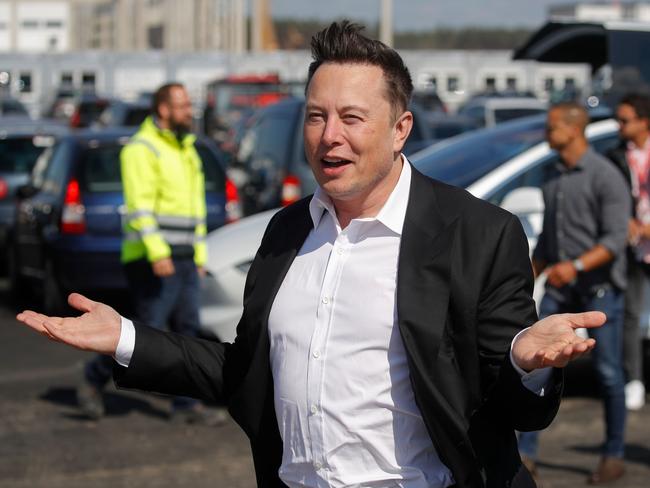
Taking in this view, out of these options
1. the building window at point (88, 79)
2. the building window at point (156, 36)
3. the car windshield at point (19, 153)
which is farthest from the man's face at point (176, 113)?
the building window at point (156, 36)

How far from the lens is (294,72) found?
58.1 m

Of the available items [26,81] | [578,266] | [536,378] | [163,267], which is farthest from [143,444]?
[26,81]

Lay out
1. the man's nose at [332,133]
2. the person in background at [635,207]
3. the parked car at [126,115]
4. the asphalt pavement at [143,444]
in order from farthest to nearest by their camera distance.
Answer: the parked car at [126,115] < the person in background at [635,207] < the asphalt pavement at [143,444] < the man's nose at [332,133]

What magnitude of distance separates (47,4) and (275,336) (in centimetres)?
9845

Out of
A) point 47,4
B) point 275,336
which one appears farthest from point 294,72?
point 275,336

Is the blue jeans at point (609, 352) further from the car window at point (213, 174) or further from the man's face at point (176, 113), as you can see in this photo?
the car window at point (213, 174)

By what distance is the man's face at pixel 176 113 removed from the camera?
7.52 m

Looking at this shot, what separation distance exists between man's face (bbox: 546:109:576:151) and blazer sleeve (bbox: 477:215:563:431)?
11.9 ft

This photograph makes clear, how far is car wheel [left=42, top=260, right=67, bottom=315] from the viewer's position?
10.8 m

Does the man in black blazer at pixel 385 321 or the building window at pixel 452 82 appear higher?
the man in black blazer at pixel 385 321

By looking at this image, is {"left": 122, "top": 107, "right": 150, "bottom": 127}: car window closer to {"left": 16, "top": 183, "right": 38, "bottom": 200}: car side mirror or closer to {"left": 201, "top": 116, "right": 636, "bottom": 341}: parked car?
{"left": 16, "top": 183, "right": 38, "bottom": 200}: car side mirror

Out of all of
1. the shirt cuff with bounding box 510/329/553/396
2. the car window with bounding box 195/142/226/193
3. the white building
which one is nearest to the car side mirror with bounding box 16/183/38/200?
the car window with bounding box 195/142/226/193

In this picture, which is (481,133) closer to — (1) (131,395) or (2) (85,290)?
(1) (131,395)

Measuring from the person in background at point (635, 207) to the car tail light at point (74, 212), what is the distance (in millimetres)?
4594
